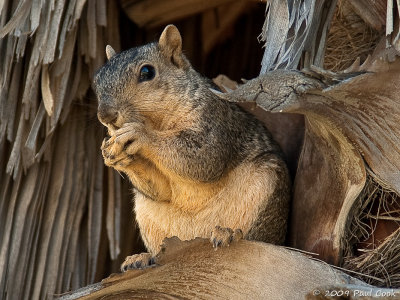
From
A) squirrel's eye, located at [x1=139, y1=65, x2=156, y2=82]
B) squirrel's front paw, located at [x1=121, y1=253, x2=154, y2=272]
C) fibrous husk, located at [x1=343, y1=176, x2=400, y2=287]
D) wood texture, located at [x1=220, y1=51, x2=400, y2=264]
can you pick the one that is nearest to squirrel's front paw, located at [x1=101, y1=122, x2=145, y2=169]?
squirrel's eye, located at [x1=139, y1=65, x2=156, y2=82]

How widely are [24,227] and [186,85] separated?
45.6 inches

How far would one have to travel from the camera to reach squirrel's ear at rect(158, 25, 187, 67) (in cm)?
429

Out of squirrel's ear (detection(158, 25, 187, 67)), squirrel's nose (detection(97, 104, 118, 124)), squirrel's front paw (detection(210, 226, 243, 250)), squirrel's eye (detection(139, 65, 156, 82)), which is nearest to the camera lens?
squirrel's front paw (detection(210, 226, 243, 250))

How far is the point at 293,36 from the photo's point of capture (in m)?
3.52

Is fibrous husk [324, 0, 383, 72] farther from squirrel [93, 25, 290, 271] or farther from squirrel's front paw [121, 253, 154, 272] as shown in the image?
squirrel's front paw [121, 253, 154, 272]

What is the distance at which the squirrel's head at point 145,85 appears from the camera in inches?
153

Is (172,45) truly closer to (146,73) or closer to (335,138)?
(146,73)

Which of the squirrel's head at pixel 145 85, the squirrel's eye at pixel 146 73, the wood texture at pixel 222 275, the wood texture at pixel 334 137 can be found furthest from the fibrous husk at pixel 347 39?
the wood texture at pixel 222 275

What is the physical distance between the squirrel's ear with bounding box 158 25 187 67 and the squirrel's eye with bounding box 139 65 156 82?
212 millimetres

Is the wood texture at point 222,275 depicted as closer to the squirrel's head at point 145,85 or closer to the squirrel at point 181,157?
the squirrel at point 181,157

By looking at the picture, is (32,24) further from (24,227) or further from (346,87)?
(346,87)

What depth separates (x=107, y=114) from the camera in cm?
374

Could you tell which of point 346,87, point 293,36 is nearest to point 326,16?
point 293,36

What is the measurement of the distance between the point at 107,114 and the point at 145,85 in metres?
0.36
